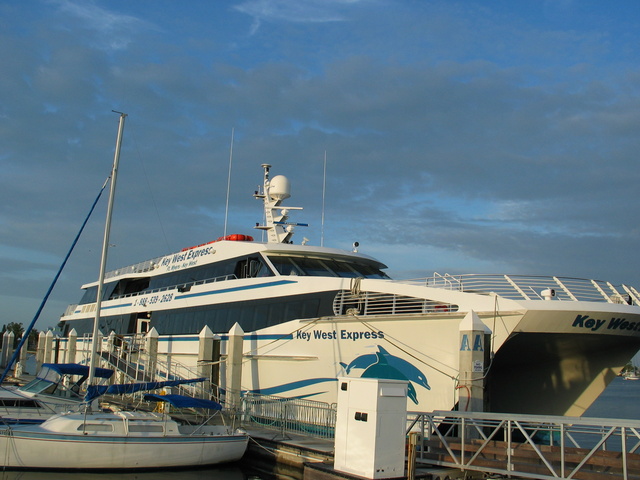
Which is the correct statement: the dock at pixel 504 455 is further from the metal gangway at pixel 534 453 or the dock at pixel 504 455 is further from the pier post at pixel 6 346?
the pier post at pixel 6 346

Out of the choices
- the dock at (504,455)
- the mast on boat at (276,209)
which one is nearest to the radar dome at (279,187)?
the mast on boat at (276,209)

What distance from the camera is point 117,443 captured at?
13023mm

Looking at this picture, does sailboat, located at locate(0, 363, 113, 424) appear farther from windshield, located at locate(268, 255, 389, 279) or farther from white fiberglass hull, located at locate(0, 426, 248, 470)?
windshield, located at locate(268, 255, 389, 279)

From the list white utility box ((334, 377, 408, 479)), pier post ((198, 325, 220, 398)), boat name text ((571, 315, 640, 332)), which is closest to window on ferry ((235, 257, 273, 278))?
pier post ((198, 325, 220, 398))

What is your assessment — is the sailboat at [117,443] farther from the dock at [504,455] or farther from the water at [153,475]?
the dock at [504,455]

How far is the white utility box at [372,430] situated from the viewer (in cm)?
1004

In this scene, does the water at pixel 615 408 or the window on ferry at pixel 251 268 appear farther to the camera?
the water at pixel 615 408

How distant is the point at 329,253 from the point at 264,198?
18.1 ft

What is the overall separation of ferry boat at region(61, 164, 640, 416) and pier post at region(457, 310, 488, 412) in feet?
0.21

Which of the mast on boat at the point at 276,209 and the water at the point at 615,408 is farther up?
the mast on boat at the point at 276,209

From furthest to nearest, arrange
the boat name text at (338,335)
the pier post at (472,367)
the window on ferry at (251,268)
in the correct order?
the window on ferry at (251,268) → the boat name text at (338,335) → the pier post at (472,367)

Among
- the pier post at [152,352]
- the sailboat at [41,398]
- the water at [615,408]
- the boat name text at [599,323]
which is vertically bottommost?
the water at [615,408]

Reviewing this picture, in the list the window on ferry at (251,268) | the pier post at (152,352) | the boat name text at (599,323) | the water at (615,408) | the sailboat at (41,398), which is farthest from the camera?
the water at (615,408)

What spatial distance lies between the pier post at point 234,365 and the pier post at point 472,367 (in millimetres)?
7318
